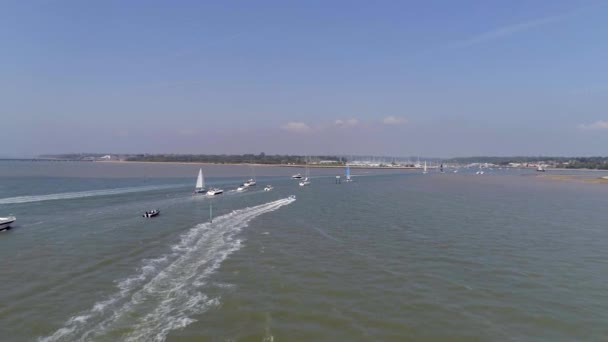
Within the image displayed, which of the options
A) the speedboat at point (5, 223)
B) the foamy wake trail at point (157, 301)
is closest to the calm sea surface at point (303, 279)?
the foamy wake trail at point (157, 301)

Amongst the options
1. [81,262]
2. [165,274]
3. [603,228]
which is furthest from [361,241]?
[603,228]

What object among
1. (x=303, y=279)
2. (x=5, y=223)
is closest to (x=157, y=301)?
(x=303, y=279)

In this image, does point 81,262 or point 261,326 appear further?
point 81,262

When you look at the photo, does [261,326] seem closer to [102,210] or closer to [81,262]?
[81,262]

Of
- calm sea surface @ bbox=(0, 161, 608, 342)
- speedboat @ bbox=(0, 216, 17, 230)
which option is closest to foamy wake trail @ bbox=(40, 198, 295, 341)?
calm sea surface @ bbox=(0, 161, 608, 342)

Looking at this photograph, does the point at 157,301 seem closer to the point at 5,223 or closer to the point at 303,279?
the point at 303,279

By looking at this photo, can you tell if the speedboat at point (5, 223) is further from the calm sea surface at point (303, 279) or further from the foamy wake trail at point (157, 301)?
the foamy wake trail at point (157, 301)

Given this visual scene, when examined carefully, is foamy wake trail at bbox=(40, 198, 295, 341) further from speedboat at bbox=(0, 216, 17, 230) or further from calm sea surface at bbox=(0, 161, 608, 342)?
speedboat at bbox=(0, 216, 17, 230)
